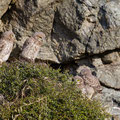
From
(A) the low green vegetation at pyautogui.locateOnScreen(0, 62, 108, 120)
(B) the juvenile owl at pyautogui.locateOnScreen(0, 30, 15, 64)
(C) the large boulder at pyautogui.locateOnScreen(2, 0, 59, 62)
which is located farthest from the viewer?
(C) the large boulder at pyautogui.locateOnScreen(2, 0, 59, 62)

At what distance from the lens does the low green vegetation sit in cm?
570

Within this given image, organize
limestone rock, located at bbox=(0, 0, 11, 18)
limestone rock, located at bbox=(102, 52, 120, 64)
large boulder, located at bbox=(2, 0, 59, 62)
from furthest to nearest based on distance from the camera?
limestone rock, located at bbox=(102, 52, 120, 64), large boulder, located at bbox=(2, 0, 59, 62), limestone rock, located at bbox=(0, 0, 11, 18)

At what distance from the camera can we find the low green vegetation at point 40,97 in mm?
5699

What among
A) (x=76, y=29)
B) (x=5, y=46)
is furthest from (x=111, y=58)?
(x=5, y=46)

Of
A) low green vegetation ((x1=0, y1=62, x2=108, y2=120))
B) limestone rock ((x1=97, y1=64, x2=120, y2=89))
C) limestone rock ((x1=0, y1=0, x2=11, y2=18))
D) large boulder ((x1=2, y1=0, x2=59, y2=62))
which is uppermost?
limestone rock ((x1=0, y1=0, x2=11, y2=18))

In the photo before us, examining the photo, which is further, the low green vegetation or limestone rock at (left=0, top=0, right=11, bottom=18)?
limestone rock at (left=0, top=0, right=11, bottom=18)

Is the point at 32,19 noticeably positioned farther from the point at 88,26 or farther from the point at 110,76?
the point at 110,76

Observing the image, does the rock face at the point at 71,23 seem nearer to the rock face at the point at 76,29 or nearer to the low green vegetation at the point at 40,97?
the rock face at the point at 76,29

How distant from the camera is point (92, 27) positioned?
10.4 meters

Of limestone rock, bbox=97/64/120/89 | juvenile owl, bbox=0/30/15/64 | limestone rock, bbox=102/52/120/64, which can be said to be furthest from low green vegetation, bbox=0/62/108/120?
limestone rock, bbox=102/52/120/64

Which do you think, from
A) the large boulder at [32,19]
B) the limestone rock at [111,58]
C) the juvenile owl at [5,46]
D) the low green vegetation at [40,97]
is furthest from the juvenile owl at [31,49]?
the limestone rock at [111,58]

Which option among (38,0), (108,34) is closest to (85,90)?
(108,34)

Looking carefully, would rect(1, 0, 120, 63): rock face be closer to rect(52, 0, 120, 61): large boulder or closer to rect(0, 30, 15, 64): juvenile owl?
rect(52, 0, 120, 61): large boulder

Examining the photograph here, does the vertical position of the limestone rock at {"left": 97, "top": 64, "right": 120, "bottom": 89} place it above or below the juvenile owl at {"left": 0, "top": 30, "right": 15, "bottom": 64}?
below
